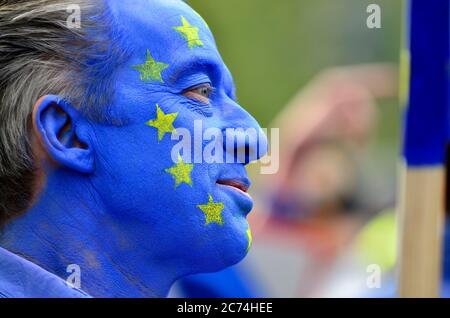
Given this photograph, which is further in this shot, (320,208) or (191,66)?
(320,208)

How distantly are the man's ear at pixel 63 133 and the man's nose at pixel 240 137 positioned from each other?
0.97 feet

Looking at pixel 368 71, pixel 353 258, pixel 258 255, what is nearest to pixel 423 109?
pixel 353 258

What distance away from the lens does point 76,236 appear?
1.89 m

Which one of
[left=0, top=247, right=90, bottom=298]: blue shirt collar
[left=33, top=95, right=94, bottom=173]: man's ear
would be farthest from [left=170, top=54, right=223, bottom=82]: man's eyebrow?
[left=0, top=247, right=90, bottom=298]: blue shirt collar

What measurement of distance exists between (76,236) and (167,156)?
257mm

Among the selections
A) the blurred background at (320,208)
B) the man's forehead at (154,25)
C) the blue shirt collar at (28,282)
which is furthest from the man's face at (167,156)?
the blurred background at (320,208)

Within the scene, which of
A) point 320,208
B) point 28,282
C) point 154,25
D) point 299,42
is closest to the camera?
point 28,282

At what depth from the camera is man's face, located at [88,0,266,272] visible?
6.15ft

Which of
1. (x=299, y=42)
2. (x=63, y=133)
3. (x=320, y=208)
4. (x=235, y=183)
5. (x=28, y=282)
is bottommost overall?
(x=320, y=208)

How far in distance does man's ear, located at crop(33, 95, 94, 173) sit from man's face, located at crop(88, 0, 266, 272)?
0.10 feet

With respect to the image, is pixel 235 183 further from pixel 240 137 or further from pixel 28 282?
pixel 28 282

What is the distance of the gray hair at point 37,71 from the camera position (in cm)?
188

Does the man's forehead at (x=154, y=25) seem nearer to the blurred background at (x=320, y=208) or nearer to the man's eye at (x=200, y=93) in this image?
the man's eye at (x=200, y=93)

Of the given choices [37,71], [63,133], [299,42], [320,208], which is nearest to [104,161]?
[63,133]
